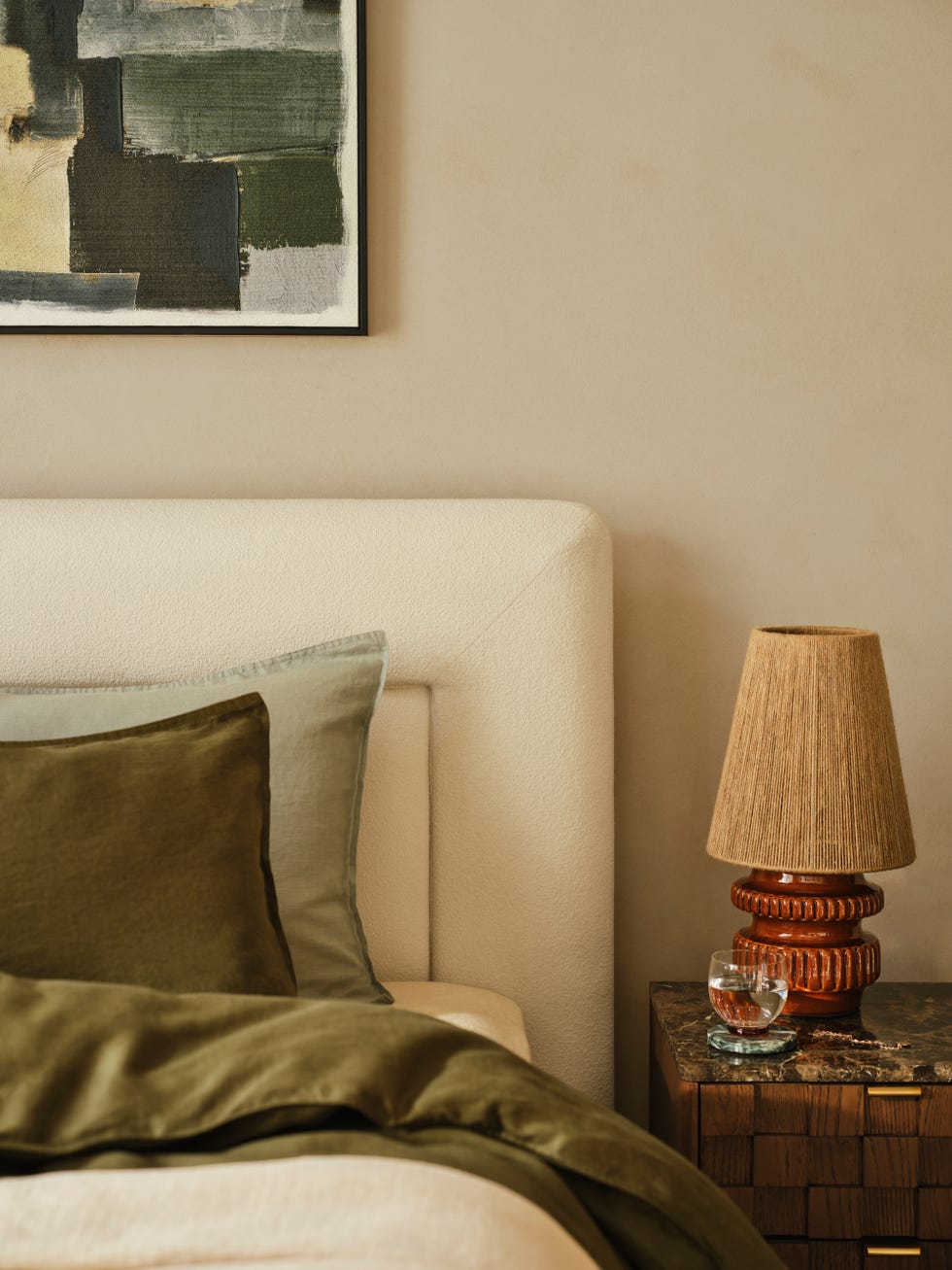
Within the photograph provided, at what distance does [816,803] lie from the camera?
5.50ft

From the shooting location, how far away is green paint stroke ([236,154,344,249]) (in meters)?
1.97

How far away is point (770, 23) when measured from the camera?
1958mm

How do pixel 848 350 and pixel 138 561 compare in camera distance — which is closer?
pixel 138 561

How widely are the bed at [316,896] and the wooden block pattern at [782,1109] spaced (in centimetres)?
30

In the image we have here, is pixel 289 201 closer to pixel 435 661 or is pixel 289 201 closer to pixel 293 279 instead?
pixel 293 279

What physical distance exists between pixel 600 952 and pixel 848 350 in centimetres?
102

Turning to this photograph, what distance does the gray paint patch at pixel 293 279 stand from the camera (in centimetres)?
198

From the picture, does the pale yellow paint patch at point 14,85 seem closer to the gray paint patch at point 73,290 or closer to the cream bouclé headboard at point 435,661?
the gray paint patch at point 73,290

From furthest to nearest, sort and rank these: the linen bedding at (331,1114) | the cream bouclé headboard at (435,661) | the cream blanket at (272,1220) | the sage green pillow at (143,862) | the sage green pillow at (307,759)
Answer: the cream bouclé headboard at (435,661)
the sage green pillow at (307,759)
the sage green pillow at (143,862)
the linen bedding at (331,1114)
the cream blanket at (272,1220)

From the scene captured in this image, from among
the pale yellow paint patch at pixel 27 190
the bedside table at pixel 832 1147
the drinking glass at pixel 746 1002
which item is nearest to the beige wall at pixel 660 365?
the pale yellow paint patch at pixel 27 190

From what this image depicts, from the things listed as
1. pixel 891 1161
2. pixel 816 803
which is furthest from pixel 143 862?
pixel 891 1161

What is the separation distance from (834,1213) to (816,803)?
1.68 feet

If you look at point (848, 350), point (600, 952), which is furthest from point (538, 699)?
point (848, 350)

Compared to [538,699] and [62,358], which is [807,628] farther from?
[62,358]
